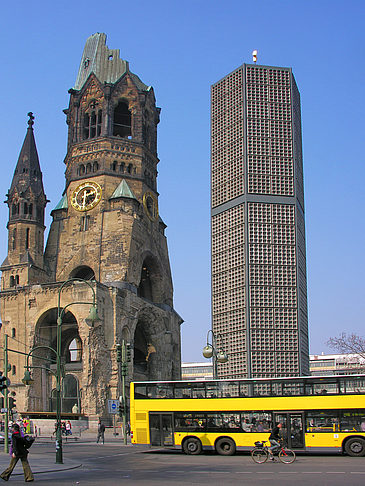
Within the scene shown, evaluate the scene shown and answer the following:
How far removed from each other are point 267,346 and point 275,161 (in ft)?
67.2

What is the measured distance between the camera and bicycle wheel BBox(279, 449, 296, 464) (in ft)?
80.1

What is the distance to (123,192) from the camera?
70250 millimetres

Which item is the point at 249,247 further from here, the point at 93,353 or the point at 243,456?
the point at 243,456

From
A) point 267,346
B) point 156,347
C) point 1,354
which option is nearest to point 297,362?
point 267,346

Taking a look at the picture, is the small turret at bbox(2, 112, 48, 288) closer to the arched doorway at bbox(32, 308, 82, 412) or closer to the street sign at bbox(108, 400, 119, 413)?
the arched doorway at bbox(32, 308, 82, 412)

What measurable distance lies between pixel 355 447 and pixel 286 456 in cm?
462

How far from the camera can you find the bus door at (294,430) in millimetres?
28391

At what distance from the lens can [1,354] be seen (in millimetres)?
63312

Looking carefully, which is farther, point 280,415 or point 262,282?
point 262,282

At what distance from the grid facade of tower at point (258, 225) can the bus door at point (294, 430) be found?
38.0m

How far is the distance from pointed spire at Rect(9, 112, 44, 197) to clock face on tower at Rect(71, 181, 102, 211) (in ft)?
12.8

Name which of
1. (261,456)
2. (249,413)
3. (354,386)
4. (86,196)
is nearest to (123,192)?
(86,196)

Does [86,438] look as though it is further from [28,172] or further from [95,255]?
[28,172]

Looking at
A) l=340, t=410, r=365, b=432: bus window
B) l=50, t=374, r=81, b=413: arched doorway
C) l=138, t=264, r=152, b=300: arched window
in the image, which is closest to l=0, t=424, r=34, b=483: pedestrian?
l=340, t=410, r=365, b=432: bus window
